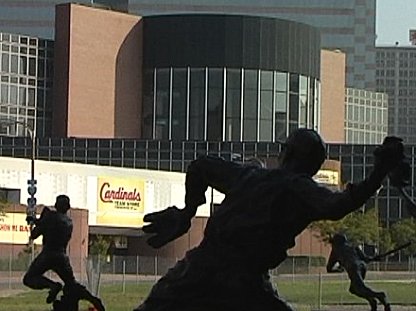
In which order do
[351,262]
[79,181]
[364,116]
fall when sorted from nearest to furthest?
[351,262]
[79,181]
[364,116]

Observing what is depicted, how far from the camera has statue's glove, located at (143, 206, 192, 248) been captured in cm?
826

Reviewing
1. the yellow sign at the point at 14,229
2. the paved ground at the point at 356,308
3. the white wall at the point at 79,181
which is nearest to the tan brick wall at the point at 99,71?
the white wall at the point at 79,181

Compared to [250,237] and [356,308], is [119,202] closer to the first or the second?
[356,308]

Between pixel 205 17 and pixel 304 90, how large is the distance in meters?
9.62

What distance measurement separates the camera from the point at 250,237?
7.75 meters

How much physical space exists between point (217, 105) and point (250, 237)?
91.1 metres

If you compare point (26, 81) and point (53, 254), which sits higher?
point (26, 81)

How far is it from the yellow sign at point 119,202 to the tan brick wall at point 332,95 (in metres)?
34.3

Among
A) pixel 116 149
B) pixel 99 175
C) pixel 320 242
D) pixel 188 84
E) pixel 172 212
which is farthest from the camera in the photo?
pixel 188 84

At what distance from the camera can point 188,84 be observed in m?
98.7

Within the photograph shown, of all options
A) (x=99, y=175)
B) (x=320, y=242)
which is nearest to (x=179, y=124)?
(x=320, y=242)

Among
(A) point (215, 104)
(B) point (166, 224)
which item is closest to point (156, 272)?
(A) point (215, 104)

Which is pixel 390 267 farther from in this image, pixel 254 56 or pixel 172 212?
pixel 172 212

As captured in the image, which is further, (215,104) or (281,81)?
(281,81)
